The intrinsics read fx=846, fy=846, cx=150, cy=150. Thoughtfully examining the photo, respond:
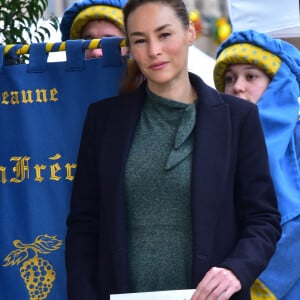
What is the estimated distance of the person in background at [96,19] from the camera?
366cm

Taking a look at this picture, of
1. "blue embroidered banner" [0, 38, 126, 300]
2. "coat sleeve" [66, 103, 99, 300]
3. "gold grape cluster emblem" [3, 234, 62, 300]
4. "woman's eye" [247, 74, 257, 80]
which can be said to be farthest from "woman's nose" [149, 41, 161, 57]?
"woman's eye" [247, 74, 257, 80]

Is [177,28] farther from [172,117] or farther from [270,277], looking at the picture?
[270,277]

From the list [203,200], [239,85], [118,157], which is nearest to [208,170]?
[203,200]

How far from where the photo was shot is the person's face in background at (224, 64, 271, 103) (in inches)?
130

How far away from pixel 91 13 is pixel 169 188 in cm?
152

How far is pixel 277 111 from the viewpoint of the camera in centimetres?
319

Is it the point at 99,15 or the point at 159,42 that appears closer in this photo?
the point at 159,42

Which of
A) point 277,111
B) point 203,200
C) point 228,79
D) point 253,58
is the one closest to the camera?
point 203,200

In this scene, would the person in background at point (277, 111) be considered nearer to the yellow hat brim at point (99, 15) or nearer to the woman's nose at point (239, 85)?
the woman's nose at point (239, 85)

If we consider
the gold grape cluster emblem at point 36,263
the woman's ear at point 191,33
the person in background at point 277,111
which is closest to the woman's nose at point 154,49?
the woman's ear at point 191,33

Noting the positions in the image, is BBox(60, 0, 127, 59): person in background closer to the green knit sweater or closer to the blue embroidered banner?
the blue embroidered banner

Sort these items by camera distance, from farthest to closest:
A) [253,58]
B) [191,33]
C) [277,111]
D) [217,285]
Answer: [253,58] → [277,111] → [191,33] → [217,285]

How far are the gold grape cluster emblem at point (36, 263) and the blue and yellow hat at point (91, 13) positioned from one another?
3.64ft

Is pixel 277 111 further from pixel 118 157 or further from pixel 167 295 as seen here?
pixel 167 295
